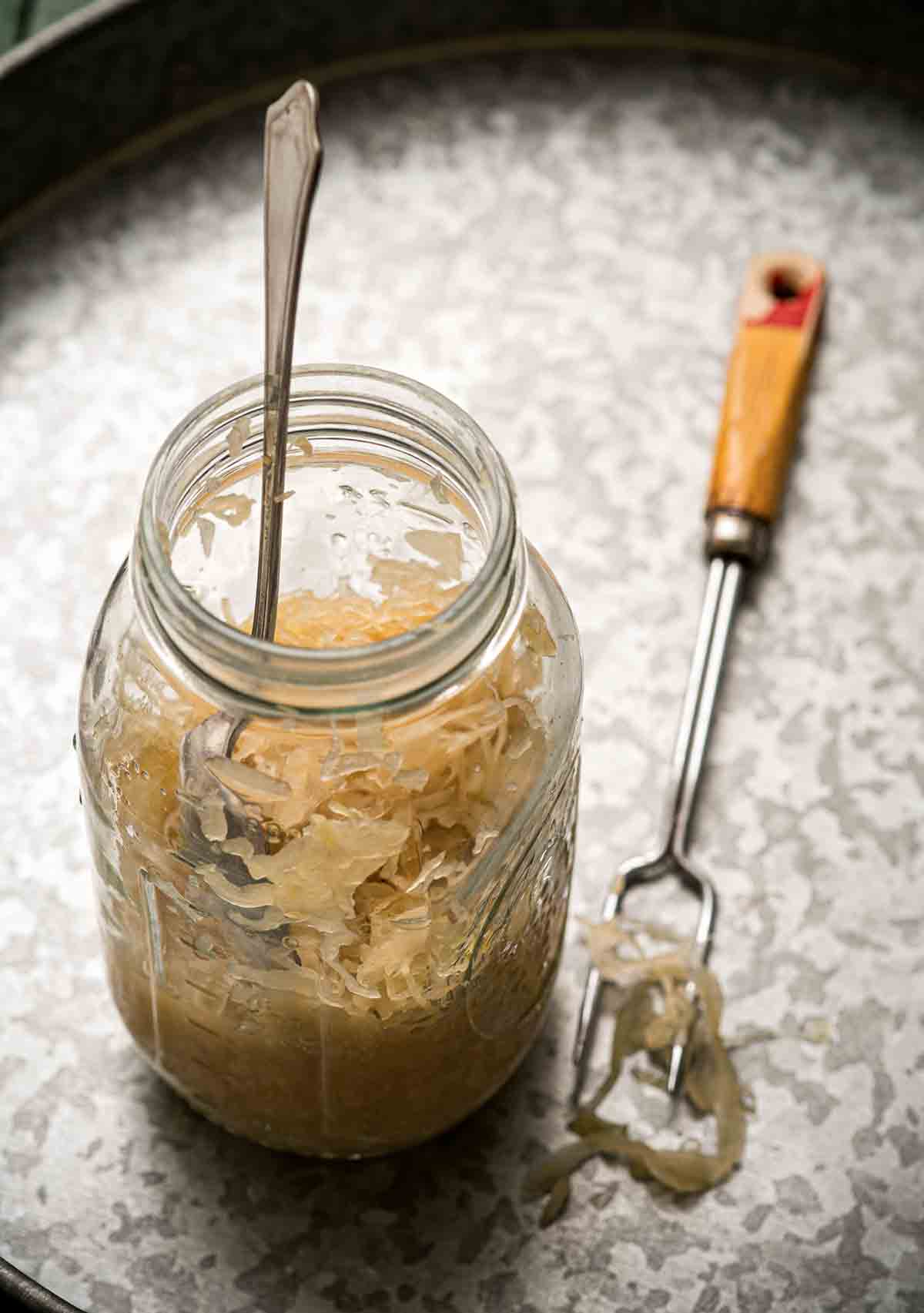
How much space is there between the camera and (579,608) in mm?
1211

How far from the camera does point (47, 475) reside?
4.12ft

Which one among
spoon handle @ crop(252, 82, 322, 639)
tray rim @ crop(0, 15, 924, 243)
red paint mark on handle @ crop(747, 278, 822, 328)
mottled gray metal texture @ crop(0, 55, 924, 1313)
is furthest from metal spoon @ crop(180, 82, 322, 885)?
tray rim @ crop(0, 15, 924, 243)

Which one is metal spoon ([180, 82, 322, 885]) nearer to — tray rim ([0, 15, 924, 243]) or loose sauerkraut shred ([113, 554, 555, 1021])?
loose sauerkraut shred ([113, 554, 555, 1021])

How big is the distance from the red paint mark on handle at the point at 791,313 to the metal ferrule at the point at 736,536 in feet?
0.62

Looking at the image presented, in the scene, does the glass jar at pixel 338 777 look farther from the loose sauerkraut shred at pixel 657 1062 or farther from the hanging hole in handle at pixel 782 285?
the hanging hole in handle at pixel 782 285

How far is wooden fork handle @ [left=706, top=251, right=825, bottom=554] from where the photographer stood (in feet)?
3.95

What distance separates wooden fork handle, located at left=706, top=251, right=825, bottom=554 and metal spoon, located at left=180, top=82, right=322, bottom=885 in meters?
0.50

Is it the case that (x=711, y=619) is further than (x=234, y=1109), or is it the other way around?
(x=711, y=619)

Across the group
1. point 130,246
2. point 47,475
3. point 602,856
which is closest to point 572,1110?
point 602,856

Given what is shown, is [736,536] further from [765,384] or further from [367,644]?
[367,644]

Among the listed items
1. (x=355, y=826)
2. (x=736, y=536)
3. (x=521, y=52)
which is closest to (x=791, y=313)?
(x=736, y=536)

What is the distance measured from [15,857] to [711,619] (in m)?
0.53

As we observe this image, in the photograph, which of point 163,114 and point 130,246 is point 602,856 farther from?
point 163,114

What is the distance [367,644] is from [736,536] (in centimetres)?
50
